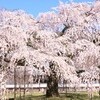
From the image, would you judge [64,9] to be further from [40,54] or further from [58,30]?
[40,54]

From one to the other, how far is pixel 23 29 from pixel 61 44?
263cm

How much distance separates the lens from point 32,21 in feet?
68.7

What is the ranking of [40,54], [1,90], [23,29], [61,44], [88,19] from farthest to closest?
[88,19]
[61,44]
[23,29]
[40,54]
[1,90]

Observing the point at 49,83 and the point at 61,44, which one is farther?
the point at 49,83

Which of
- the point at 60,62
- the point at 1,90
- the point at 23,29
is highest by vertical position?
the point at 23,29

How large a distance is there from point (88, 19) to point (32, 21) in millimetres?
3698

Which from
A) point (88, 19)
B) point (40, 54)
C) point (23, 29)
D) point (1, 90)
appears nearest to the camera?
point (1, 90)

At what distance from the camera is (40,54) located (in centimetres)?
1739

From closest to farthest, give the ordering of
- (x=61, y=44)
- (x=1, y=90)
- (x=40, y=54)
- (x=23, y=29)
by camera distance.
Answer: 1. (x=1, y=90)
2. (x=40, y=54)
3. (x=23, y=29)
4. (x=61, y=44)

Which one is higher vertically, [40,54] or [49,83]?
[40,54]

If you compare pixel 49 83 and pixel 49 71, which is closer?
pixel 49 71

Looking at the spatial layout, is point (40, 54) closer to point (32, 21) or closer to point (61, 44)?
point (61, 44)

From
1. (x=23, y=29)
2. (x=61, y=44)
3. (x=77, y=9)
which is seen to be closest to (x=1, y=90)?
(x=23, y=29)

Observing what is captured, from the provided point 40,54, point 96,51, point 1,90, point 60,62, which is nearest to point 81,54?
point 96,51
